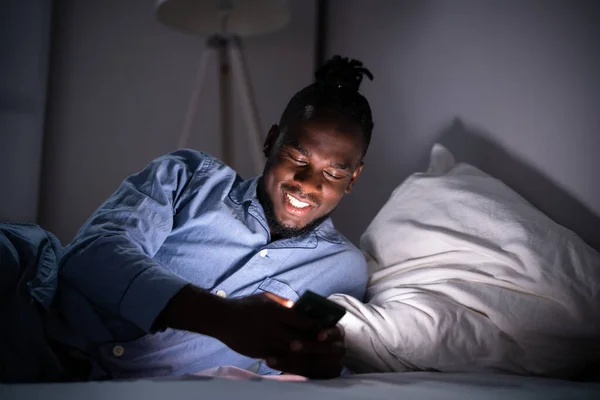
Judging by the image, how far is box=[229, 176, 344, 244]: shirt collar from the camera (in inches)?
42.5

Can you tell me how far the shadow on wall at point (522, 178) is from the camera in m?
1.00

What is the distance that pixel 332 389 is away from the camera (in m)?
0.60

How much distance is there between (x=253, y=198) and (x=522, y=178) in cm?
56

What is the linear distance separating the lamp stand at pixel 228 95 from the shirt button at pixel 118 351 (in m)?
1.12

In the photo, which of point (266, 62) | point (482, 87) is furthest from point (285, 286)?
point (266, 62)

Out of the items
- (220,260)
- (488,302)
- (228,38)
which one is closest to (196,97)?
(228,38)

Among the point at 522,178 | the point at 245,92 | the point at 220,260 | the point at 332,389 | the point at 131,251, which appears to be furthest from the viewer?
the point at 245,92

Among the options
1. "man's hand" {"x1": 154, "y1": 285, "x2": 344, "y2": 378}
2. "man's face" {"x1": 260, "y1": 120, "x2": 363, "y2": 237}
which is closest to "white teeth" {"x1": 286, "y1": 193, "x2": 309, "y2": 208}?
"man's face" {"x1": 260, "y1": 120, "x2": 363, "y2": 237}

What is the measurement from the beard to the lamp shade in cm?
100

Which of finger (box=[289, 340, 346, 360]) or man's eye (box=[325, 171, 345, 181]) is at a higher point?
man's eye (box=[325, 171, 345, 181])

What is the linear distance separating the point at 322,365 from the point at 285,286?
0.34 m

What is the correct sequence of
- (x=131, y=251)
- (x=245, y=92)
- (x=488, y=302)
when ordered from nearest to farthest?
(x=131, y=251), (x=488, y=302), (x=245, y=92)

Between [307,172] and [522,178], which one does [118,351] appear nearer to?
[307,172]

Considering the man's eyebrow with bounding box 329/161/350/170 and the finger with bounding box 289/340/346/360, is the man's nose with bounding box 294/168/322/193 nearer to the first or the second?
the man's eyebrow with bounding box 329/161/350/170
